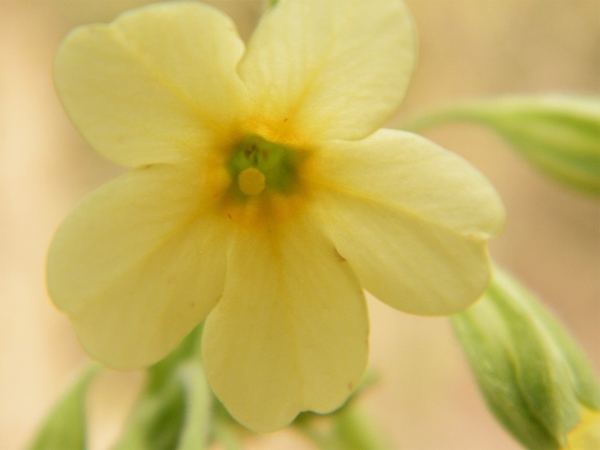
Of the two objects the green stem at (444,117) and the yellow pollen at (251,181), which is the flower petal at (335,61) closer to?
the yellow pollen at (251,181)

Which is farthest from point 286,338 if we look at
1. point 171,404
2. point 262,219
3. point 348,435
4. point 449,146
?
point 449,146

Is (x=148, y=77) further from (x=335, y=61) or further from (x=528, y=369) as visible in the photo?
(x=528, y=369)

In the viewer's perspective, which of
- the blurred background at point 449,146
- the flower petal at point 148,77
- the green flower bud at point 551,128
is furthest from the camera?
the blurred background at point 449,146

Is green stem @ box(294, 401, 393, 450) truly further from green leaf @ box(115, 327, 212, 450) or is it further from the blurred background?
the blurred background

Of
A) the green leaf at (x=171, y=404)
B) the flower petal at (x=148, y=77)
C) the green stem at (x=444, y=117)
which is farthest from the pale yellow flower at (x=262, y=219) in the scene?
the green stem at (x=444, y=117)

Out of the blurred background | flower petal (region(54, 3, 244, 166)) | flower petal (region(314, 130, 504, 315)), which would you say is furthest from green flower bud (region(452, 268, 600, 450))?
the blurred background

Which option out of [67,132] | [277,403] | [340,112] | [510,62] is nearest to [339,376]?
[277,403]
